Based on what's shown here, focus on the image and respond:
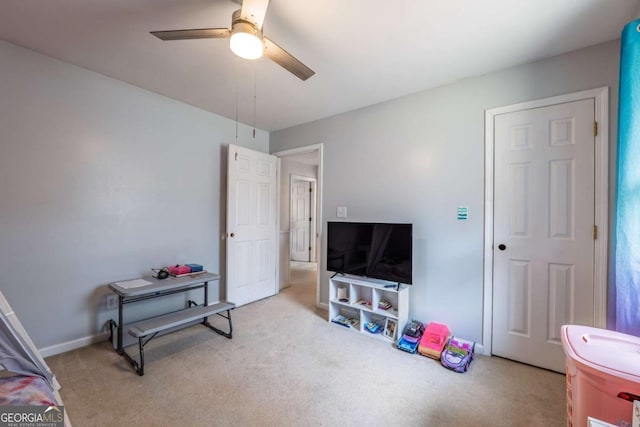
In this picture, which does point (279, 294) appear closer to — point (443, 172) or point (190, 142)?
point (190, 142)

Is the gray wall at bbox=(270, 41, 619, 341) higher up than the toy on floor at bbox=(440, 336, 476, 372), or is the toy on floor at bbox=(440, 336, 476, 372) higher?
the gray wall at bbox=(270, 41, 619, 341)

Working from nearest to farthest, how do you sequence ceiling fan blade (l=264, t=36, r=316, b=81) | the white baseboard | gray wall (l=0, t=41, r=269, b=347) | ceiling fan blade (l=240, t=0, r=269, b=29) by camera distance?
ceiling fan blade (l=240, t=0, r=269, b=29)
ceiling fan blade (l=264, t=36, r=316, b=81)
gray wall (l=0, t=41, r=269, b=347)
the white baseboard

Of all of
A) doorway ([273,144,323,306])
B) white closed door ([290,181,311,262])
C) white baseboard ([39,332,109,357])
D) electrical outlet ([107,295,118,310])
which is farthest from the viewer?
white closed door ([290,181,311,262])

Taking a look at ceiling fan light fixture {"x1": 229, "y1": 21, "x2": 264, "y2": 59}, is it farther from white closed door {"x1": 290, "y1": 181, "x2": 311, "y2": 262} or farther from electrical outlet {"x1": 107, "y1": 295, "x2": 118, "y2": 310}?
white closed door {"x1": 290, "y1": 181, "x2": 311, "y2": 262}

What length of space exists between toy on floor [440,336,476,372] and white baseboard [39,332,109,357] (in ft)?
10.1

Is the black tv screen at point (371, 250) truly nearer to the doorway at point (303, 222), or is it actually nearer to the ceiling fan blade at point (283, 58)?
the ceiling fan blade at point (283, 58)

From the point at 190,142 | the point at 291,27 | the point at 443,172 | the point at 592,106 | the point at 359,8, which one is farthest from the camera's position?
the point at 190,142

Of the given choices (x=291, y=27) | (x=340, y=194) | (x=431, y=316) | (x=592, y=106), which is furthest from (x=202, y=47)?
(x=431, y=316)

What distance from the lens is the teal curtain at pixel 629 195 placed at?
4.57 feet

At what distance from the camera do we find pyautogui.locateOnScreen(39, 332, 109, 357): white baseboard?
7.05 ft

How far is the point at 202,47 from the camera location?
2.00 m

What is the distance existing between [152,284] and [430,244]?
265cm

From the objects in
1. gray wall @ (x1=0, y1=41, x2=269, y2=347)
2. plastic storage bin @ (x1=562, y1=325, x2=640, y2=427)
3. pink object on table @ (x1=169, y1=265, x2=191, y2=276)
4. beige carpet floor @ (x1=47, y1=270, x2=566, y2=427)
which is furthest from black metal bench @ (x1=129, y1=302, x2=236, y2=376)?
plastic storage bin @ (x1=562, y1=325, x2=640, y2=427)

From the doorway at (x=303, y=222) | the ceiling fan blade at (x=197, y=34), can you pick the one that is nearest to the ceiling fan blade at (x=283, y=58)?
the ceiling fan blade at (x=197, y=34)
